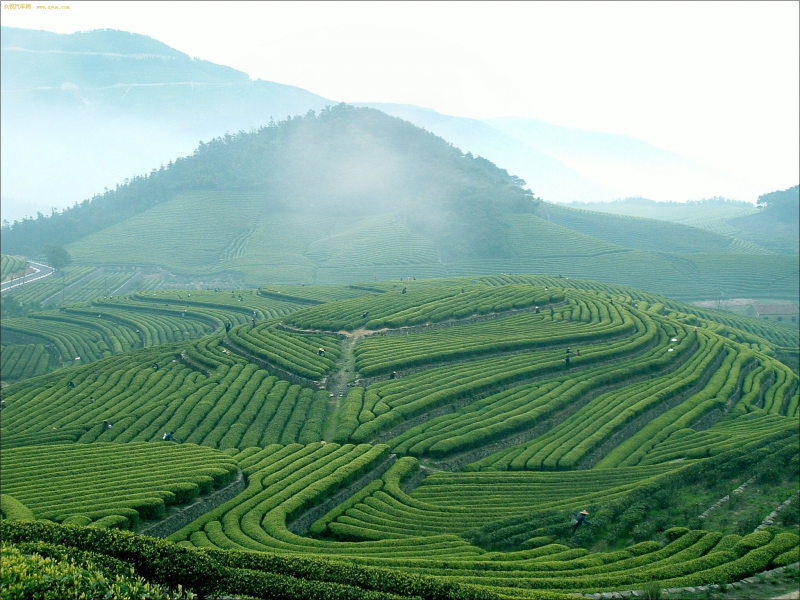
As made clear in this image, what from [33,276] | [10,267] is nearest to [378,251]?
[33,276]

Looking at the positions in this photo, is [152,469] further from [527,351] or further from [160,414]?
[527,351]

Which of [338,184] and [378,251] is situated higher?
[338,184]

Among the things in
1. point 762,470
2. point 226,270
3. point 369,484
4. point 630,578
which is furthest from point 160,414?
point 226,270

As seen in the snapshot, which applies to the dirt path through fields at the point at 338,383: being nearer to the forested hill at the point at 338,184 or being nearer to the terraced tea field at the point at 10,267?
the forested hill at the point at 338,184

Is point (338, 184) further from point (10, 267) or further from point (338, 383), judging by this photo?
point (338, 383)

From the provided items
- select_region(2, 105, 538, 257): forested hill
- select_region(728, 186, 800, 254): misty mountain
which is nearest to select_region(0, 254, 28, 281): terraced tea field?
select_region(2, 105, 538, 257): forested hill
